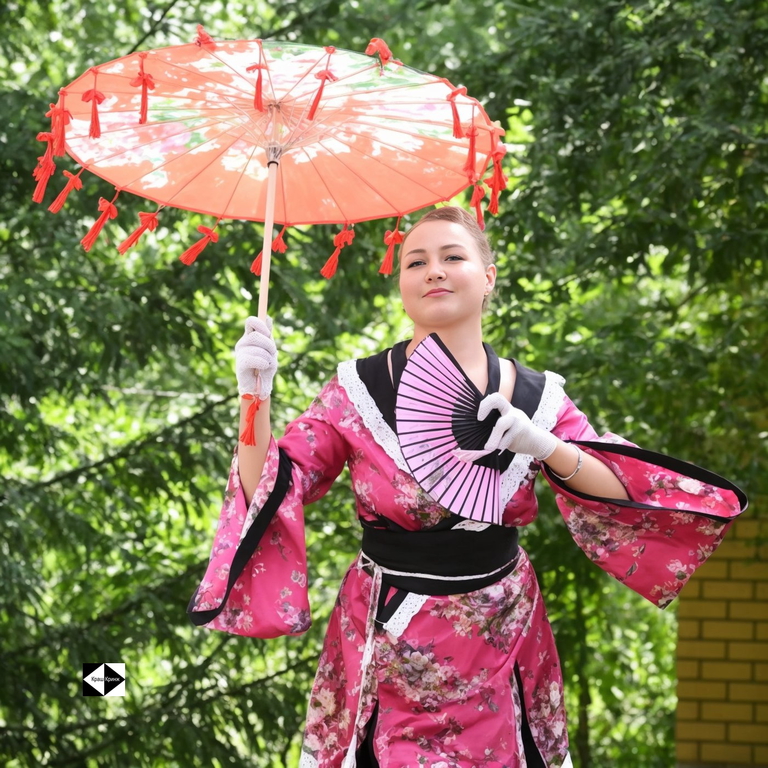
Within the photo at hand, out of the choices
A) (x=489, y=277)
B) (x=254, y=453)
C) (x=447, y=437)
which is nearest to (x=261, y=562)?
(x=254, y=453)

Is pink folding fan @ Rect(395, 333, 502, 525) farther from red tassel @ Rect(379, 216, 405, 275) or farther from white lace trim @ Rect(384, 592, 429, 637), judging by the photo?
red tassel @ Rect(379, 216, 405, 275)

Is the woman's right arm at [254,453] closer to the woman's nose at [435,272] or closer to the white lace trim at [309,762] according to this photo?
the woman's nose at [435,272]

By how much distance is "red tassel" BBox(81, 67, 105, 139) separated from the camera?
184 centimetres

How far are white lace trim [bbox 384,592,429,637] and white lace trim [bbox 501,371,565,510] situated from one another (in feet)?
0.75

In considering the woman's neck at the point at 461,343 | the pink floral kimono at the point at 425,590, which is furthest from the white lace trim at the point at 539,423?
the woman's neck at the point at 461,343

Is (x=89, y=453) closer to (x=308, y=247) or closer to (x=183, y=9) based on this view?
(x=308, y=247)

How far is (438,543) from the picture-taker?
1.98 metres

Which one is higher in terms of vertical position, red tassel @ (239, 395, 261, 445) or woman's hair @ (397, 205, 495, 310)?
woman's hair @ (397, 205, 495, 310)

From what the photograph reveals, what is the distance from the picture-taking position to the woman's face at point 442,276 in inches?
81.0

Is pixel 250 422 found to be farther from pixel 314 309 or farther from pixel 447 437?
pixel 314 309

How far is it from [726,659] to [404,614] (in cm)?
248

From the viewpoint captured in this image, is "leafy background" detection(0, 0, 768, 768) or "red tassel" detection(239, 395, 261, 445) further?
"leafy background" detection(0, 0, 768, 768)

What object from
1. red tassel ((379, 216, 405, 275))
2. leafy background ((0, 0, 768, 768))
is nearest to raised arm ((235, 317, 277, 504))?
red tassel ((379, 216, 405, 275))

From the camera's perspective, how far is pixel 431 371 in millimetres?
1926
